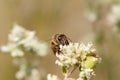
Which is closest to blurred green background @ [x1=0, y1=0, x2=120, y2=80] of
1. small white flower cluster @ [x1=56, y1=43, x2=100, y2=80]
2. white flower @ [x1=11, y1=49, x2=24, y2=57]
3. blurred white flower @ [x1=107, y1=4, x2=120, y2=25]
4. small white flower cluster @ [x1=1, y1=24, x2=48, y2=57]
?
blurred white flower @ [x1=107, y1=4, x2=120, y2=25]

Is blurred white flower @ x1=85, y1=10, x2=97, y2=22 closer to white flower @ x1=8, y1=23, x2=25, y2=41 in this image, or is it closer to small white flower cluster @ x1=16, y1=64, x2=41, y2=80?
small white flower cluster @ x1=16, y1=64, x2=41, y2=80

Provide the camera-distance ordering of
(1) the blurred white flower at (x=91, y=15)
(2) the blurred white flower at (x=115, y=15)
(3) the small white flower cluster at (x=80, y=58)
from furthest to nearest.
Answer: (1) the blurred white flower at (x=91, y=15) < (2) the blurred white flower at (x=115, y=15) < (3) the small white flower cluster at (x=80, y=58)

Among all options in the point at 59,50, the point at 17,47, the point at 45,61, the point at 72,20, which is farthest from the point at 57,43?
the point at 72,20

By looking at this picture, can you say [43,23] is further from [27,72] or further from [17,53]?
[17,53]

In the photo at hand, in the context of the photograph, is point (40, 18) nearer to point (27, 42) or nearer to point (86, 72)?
point (27, 42)

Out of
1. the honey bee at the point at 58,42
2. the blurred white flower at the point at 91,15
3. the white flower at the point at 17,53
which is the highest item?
the blurred white flower at the point at 91,15

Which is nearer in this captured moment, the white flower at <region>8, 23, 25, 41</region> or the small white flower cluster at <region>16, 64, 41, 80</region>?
the white flower at <region>8, 23, 25, 41</region>

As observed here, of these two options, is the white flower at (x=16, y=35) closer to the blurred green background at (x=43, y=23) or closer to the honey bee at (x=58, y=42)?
the honey bee at (x=58, y=42)

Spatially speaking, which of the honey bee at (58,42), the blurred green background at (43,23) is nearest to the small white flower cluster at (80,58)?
the honey bee at (58,42)

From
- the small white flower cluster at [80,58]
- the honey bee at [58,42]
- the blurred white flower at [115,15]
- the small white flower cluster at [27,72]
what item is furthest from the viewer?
the blurred white flower at [115,15]
